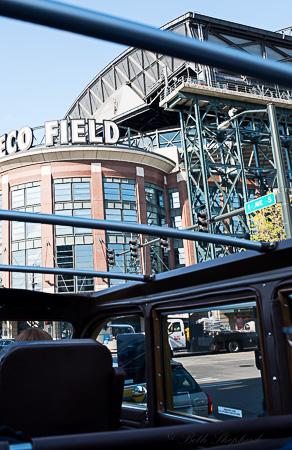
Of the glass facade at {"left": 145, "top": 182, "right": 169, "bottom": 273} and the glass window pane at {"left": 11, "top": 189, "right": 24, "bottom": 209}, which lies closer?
the glass window pane at {"left": 11, "top": 189, "right": 24, "bottom": 209}

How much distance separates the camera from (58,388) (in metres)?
3.33

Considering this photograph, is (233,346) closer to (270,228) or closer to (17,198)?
(270,228)

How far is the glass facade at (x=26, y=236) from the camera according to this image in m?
36.2

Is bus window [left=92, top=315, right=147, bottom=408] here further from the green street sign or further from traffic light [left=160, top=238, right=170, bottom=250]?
traffic light [left=160, top=238, right=170, bottom=250]

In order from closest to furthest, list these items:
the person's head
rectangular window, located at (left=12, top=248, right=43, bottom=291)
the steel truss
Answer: the person's head < the steel truss < rectangular window, located at (left=12, top=248, right=43, bottom=291)

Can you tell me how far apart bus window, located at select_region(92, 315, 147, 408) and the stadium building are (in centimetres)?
2658

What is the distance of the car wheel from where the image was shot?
3702mm

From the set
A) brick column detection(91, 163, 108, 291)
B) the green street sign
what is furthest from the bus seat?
brick column detection(91, 163, 108, 291)

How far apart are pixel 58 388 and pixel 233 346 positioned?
1451 millimetres

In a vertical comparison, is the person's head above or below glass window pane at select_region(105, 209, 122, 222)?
below

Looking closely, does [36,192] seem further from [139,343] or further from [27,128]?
[139,343]

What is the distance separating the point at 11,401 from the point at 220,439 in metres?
2.04

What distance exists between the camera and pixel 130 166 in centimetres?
3941

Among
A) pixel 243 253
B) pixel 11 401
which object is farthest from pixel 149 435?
pixel 243 253
